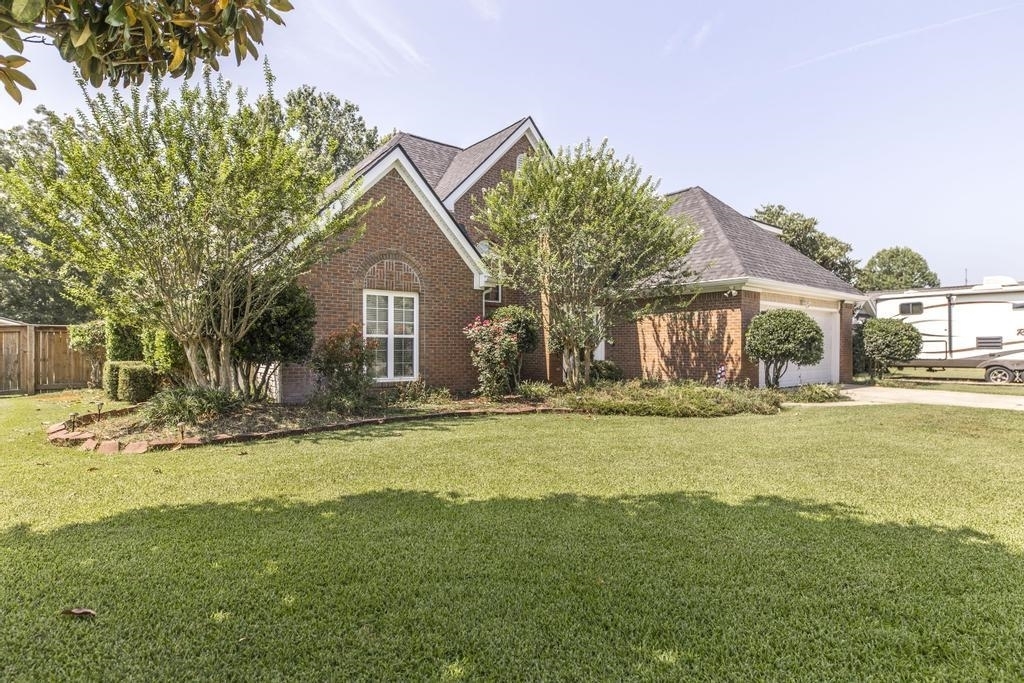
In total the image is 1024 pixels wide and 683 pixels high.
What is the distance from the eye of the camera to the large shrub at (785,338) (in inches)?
506

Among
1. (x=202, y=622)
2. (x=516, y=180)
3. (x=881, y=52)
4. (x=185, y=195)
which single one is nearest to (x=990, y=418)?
(x=881, y=52)

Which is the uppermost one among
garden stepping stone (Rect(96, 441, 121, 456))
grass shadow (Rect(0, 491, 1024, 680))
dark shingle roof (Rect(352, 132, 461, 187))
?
dark shingle roof (Rect(352, 132, 461, 187))

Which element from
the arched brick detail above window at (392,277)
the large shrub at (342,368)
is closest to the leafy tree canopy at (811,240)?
the arched brick detail above window at (392,277)

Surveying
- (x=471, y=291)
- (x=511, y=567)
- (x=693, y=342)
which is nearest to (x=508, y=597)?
(x=511, y=567)

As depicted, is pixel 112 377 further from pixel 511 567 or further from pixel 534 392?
pixel 511 567

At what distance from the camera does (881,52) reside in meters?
10.2

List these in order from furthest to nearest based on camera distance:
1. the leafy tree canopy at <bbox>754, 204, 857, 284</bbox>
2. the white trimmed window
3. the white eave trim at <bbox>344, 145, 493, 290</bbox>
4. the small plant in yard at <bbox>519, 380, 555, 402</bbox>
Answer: the leafy tree canopy at <bbox>754, 204, 857, 284</bbox>, the small plant in yard at <bbox>519, 380, 555, 402</bbox>, the white trimmed window, the white eave trim at <bbox>344, 145, 493, 290</bbox>

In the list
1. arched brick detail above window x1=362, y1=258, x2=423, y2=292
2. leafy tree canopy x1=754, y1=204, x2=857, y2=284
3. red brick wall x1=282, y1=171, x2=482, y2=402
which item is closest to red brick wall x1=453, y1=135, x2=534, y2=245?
red brick wall x1=282, y1=171, x2=482, y2=402

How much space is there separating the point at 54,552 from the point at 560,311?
414 inches

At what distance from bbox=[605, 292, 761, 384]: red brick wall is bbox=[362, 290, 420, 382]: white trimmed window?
6968 millimetres

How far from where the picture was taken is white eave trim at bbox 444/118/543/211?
Answer: 17.4 m

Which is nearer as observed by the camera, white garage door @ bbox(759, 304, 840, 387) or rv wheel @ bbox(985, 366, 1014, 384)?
white garage door @ bbox(759, 304, 840, 387)

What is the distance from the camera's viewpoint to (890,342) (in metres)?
17.4

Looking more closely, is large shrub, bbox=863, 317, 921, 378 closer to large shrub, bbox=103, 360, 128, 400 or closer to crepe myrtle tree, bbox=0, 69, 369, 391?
crepe myrtle tree, bbox=0, 69, 369, 391
